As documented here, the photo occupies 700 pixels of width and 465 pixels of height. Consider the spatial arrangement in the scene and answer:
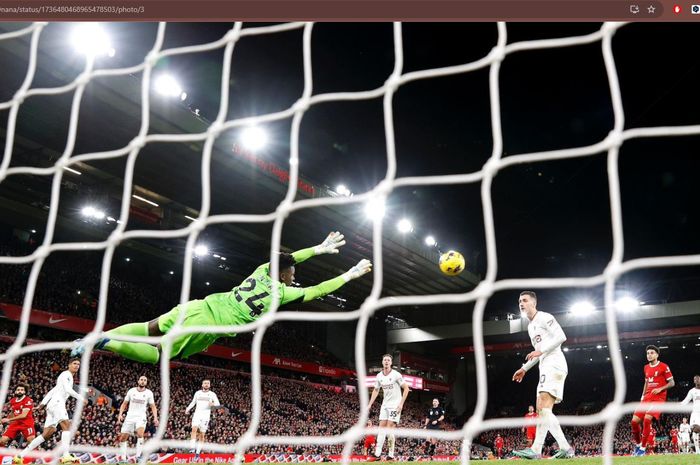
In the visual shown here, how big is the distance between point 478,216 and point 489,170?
86.4 ft

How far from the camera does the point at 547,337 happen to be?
6.74m

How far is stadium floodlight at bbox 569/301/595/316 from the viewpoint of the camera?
32438 mm

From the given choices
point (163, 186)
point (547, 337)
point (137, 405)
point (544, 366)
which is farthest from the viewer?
point (163, 186)

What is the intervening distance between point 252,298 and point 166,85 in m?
13.0

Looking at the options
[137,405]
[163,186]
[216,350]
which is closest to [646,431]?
[137,405]

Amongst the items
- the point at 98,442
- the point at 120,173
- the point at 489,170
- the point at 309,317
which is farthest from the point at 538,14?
the point at 120,173

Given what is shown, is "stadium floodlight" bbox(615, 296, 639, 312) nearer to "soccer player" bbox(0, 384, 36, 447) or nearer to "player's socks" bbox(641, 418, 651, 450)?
"player's socks" bbox(641, 418, 651, 450)

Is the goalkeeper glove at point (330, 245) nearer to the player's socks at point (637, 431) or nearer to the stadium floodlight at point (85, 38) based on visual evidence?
the player's socks at point (637, 431)

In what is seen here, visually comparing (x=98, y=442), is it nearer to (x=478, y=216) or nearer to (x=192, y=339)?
(x=192, y=339)

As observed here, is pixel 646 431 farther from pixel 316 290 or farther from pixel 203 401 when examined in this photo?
pixel 203 401

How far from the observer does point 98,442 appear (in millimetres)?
15945

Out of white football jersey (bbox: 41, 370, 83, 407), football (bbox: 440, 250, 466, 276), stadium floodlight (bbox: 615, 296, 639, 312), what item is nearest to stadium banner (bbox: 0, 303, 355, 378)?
white football jersey (bbox: 41, 370, 83, 407)

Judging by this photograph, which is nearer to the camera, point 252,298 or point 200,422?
point 252,298

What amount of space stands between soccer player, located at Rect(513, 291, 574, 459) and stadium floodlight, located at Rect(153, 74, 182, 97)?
13021 mm
